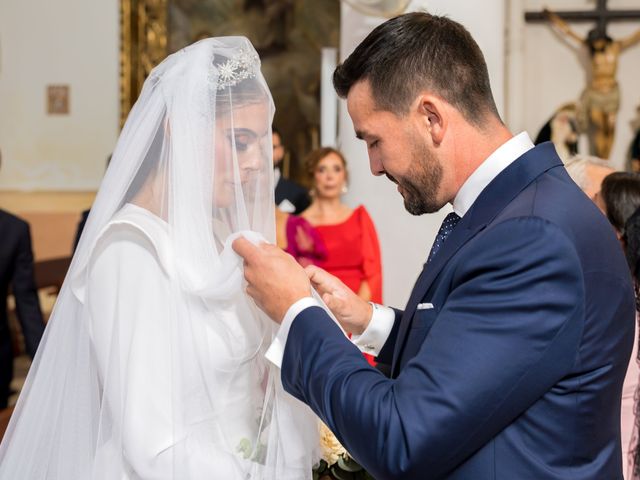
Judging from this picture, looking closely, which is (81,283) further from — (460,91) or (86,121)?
(86,121)

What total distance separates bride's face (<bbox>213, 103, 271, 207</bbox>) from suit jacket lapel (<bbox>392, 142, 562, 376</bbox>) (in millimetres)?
530

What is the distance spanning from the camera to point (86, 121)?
10.7 meters

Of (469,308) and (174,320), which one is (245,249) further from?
(469,308)

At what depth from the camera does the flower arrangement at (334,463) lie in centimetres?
225

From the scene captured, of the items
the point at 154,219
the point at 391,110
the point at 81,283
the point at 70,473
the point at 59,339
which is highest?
the point at 391,110

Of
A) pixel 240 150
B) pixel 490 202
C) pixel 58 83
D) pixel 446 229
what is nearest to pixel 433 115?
pixel 490 202

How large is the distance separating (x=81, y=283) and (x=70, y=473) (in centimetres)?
43

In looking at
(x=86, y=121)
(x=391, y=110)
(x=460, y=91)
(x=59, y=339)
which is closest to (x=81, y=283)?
(x=59, y=339)

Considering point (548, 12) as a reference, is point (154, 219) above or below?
below

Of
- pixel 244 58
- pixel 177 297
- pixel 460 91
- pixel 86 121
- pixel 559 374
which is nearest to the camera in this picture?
pixel 559 374

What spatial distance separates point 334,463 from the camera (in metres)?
2.28

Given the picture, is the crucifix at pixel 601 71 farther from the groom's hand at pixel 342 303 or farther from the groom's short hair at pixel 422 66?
the groom's short hair at pixel 422 66

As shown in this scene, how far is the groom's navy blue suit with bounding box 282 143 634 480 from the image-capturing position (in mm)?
1532

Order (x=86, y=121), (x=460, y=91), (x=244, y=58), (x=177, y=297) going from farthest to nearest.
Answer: (x=86, y=121), (x=244, y=58), (x=177, y=297), (x=460, y=91)
